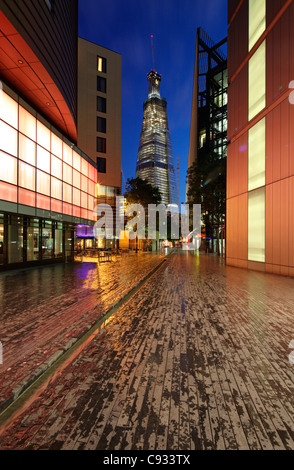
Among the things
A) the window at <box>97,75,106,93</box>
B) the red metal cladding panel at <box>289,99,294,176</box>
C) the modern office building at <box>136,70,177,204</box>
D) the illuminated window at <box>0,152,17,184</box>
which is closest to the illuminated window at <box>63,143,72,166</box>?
the illuminated window at <box>0,152,17,184</box>

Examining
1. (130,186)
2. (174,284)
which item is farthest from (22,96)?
(130,186)

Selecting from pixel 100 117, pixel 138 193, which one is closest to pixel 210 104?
pixel 100 117

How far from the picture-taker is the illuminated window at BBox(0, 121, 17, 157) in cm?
1198

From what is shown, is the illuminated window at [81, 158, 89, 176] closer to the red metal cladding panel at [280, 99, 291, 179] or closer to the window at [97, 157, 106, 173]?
the window at [97, 157, 106, 173]

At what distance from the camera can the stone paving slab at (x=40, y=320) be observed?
3230mm

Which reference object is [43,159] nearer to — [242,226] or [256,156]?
[256,156]

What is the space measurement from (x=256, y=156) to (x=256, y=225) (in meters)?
4.54

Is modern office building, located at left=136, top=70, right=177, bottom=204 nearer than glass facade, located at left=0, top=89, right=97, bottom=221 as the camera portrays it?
No

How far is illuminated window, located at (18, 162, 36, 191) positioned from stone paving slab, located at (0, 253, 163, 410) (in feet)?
22.6

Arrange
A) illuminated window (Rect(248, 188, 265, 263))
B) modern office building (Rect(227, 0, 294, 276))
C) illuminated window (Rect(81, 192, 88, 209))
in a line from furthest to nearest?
illuminated window (Rect(81, 192, 88, 209)), illuminated window (Rect(248, 188, 265, 263)), modern office building (Rect(227, 0, 294, 276))

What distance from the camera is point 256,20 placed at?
14648mm

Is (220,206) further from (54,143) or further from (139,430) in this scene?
(139,430)

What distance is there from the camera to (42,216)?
50.8ft

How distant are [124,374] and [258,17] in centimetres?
2106
